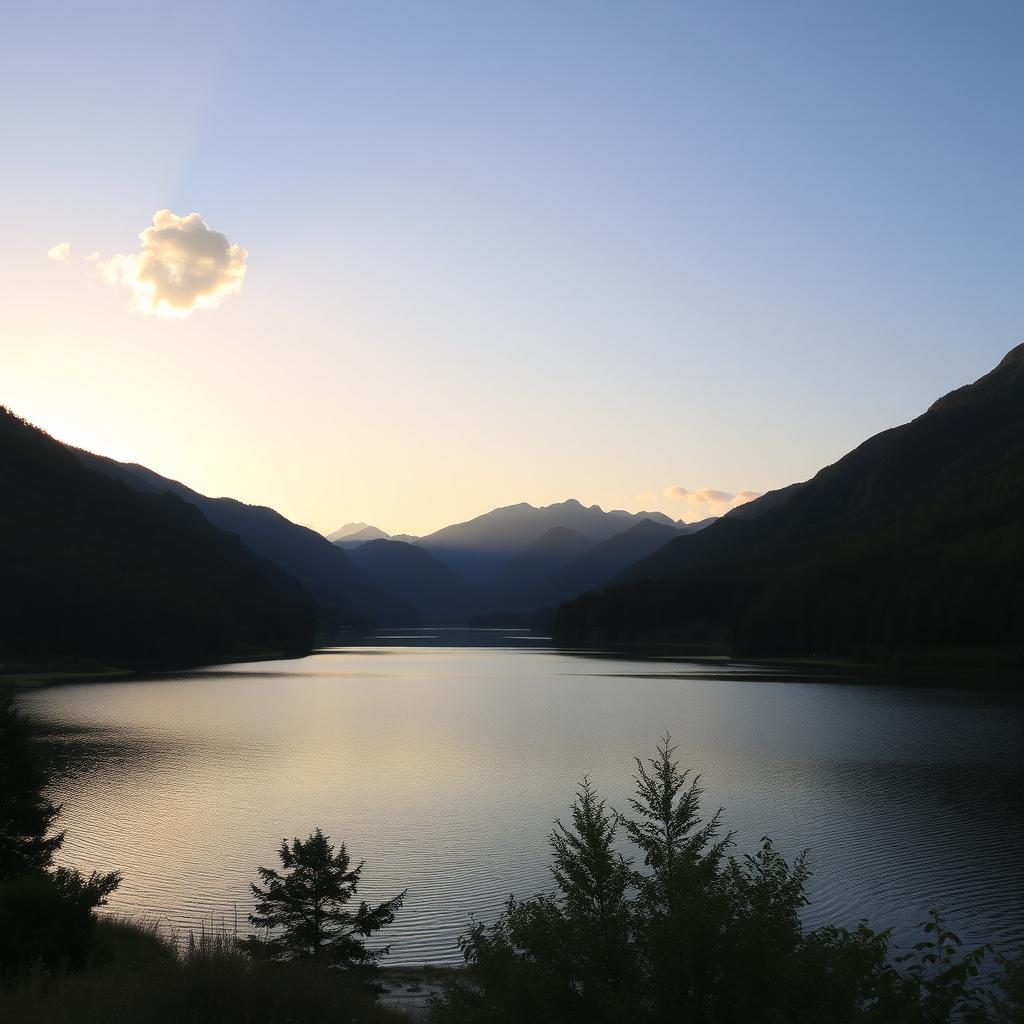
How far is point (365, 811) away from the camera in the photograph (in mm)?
41938

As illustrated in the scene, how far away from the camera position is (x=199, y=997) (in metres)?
11.6

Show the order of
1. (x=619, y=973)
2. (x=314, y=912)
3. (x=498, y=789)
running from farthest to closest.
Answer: (x=498, y=789)
(x=314, y=912)
(x=619, y=973)

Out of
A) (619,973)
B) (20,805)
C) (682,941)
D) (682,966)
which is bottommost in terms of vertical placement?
(20,805)

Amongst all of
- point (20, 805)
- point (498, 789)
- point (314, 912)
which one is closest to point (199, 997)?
point (314, 912)

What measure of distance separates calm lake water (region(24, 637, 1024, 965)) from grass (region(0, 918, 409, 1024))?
42.8ft

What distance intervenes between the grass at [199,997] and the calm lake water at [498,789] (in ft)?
42.8

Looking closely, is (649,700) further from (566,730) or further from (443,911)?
(443,911)

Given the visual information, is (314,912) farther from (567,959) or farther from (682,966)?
(682,966)

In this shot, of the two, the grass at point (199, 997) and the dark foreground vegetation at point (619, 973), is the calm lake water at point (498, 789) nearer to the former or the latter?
the grass at point (199, 997)

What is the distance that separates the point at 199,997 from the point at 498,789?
120 ft

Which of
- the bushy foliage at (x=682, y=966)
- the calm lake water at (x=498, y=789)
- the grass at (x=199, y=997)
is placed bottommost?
the calm lake water at (x=498, y=789)

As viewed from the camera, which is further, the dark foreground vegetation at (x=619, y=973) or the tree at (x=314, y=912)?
the tree at (x=314, y=912)

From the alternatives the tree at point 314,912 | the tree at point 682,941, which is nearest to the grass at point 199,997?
the tree at point 682,941

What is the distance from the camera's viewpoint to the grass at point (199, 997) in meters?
11.4
